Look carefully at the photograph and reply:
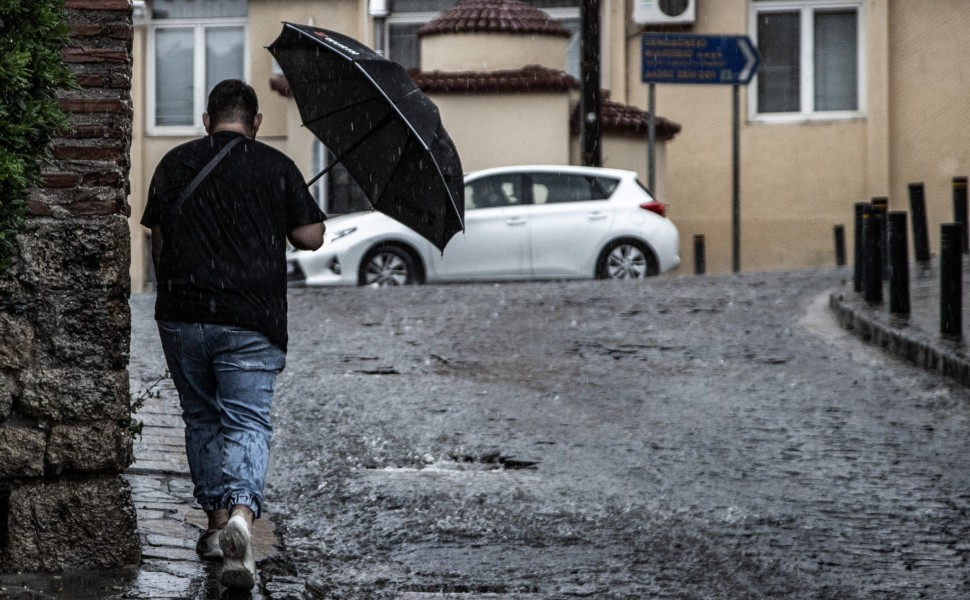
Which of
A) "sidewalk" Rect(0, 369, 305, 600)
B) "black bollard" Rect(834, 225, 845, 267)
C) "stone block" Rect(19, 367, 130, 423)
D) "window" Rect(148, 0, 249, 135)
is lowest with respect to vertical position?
"sidewalk" Rect(0, 369, 305, 600)

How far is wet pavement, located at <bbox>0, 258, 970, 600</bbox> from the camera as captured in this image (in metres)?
5.99

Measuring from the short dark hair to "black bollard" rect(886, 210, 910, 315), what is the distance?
8.59 m

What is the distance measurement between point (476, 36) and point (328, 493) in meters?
18.0

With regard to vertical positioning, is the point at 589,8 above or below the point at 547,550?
above

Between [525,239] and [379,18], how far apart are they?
980 centimetres

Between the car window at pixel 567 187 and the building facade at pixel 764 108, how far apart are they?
16.4 feet

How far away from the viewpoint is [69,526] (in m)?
5.60

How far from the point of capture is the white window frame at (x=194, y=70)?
95.1 ft

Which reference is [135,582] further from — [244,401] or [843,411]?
[843,411]

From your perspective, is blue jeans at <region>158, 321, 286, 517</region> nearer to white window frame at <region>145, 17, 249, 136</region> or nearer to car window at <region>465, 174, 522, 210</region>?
car window at <region>465, 174, 522, 210</region>

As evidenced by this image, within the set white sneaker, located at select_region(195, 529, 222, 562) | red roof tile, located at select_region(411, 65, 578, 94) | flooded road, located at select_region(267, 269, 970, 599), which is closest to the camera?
white sneaker, located at select_region(195, 529, 222, 562)

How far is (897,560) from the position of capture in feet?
20.5

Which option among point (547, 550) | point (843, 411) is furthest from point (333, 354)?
point (547, 550)

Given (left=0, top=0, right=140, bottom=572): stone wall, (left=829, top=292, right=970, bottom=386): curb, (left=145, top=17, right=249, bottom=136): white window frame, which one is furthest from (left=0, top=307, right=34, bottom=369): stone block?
(left=145, top=17, right=249, bottom=136): white window frame
